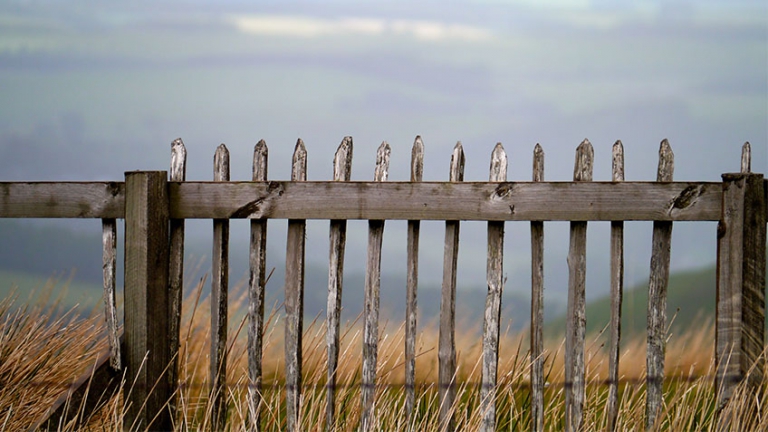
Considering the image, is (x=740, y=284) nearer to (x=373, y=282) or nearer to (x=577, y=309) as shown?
(x=577, y=309)

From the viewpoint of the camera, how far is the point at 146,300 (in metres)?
4.14

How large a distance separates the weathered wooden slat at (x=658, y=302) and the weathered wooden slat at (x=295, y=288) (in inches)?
75.9

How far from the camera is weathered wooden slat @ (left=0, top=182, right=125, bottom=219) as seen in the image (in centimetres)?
421

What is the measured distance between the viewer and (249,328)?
13.8ft

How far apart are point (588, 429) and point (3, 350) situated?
3.65 meters

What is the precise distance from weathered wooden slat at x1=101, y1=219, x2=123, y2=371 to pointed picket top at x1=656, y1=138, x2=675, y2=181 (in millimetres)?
3072

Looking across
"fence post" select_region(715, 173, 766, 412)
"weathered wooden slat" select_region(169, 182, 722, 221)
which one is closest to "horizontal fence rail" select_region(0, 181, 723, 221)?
"weathered wooden slat" select_region(169, 182, 722, 221)

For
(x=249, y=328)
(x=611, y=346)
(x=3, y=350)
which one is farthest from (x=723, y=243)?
(x=3, y=350)

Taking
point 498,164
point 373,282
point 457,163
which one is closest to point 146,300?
point 373,282

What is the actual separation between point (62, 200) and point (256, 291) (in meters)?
1.23

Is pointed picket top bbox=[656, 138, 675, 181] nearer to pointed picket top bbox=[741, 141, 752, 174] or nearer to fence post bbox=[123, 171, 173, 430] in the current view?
pointed picket top bbox=[741, 141, 752, 174]

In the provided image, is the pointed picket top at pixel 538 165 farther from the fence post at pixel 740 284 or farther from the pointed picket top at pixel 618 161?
the fence post at pixel 740 284

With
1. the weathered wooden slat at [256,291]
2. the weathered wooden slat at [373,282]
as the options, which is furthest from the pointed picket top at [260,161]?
the weathered wooden slat at [373,282]

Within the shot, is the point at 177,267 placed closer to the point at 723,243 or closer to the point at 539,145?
the point at 539,145
